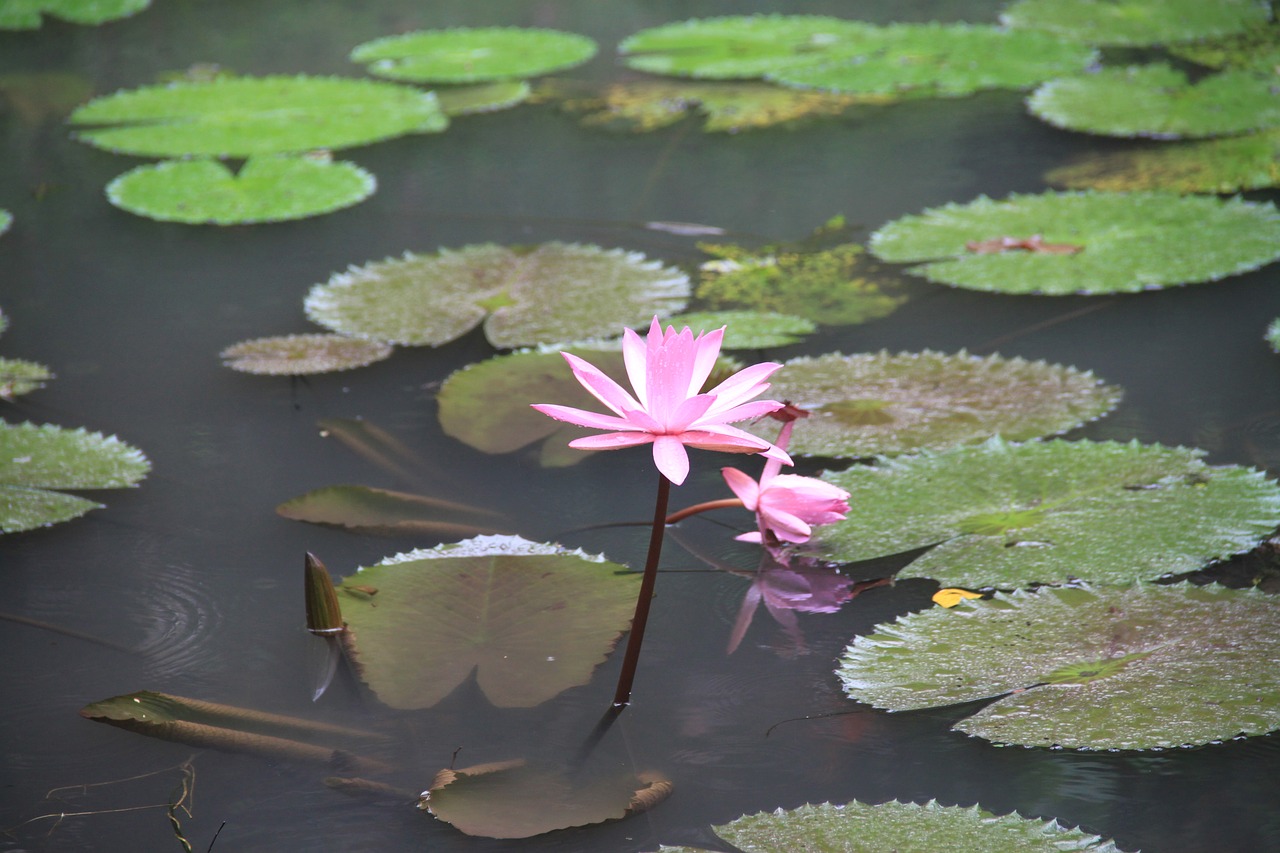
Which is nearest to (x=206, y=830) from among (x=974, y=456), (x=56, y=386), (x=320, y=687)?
(x=320, y=687)

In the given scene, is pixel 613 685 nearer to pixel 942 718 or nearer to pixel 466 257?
pixel 942 718

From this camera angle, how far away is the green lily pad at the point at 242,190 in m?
2.73

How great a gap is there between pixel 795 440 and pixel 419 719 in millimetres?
718

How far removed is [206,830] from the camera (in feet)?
3.26

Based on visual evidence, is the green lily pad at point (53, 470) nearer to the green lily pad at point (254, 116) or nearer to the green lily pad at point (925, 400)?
the green lily pad at point (925, 400)

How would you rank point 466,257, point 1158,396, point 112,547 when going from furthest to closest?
point 466,257
point 1158,396
point 112,547

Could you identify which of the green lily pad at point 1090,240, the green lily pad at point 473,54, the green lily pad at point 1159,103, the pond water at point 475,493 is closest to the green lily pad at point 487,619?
the pond water at point 475,493

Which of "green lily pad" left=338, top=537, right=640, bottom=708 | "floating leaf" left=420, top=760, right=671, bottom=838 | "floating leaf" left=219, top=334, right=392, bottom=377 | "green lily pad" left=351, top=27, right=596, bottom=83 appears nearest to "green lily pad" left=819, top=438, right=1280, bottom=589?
"green lily pad" left=338, top=537, right=640, bottom=708

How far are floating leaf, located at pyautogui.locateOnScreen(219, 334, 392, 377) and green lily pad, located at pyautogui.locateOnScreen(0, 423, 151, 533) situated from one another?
0.29 meters

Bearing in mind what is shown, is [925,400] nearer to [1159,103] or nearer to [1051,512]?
[1051,512]

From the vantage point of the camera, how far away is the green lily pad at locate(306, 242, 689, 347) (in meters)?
2.05

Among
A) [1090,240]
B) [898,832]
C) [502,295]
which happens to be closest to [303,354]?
[502,295]

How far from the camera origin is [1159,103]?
316 centimetres

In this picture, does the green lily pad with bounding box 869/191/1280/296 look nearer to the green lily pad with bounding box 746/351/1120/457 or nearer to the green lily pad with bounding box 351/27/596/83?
the green lily pad with bounding box 746/351/1120/457
